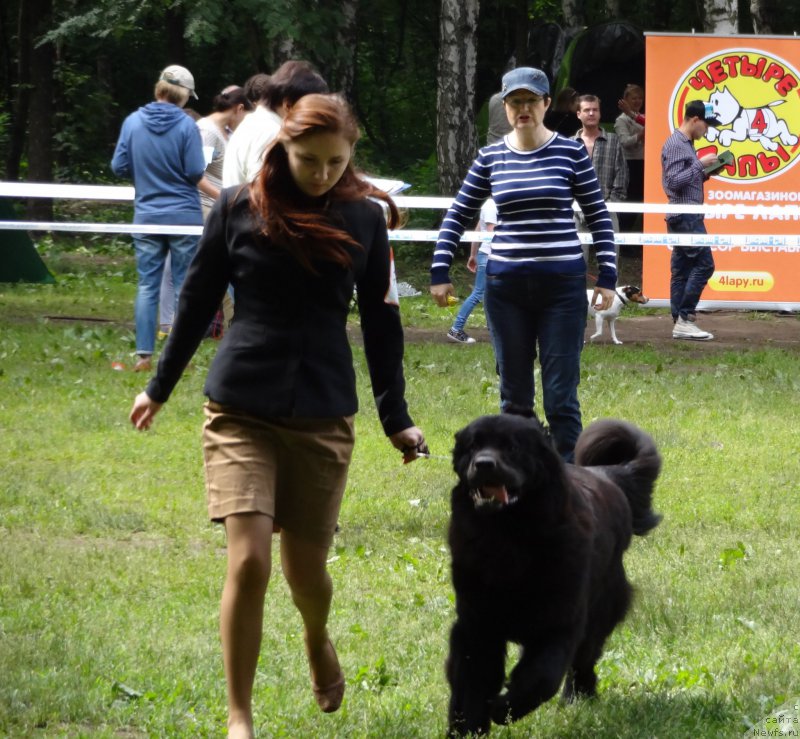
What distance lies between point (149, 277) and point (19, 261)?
6.84 meters

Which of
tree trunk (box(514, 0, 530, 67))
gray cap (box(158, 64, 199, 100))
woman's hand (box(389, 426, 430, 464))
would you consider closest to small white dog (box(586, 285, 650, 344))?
gray cap (box(158, 64, 199, 100))

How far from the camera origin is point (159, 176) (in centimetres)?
1147

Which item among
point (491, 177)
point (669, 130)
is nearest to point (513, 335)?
point (491, 177)

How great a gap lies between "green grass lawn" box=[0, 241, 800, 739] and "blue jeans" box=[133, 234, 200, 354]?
1.29 feet

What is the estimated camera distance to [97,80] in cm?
2908

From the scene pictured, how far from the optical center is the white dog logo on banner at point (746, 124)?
53.8 ft

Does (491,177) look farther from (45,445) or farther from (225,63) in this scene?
(225,63)

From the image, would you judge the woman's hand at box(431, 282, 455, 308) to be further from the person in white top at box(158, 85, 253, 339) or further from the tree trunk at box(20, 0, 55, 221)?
the tree trunk at box(20, 0, 55, 221)

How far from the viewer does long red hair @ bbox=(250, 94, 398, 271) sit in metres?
3.94

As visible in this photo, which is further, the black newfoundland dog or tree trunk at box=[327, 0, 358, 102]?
tree trunk at box=[327, 0, 358, 102]

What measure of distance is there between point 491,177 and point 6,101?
2613 centimetres

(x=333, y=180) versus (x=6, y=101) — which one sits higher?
(x=333, y=180)

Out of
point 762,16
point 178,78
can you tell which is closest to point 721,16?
point 762,16

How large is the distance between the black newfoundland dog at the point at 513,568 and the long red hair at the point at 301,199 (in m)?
0.72
